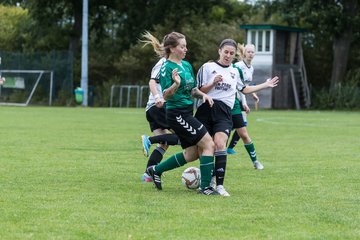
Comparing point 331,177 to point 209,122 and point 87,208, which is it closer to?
point 209,122

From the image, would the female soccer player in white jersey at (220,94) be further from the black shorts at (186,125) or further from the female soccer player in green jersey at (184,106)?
the black shorts at (186,125)

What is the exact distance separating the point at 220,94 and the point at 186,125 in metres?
0.72

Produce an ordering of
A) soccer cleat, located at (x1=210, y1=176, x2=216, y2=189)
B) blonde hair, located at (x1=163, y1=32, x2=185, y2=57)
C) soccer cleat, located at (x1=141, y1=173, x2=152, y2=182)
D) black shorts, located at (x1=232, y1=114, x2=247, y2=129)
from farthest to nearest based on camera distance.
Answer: black shorts, located at (x1=232, y1=114, x2=247, y2=129), soccer cleat, located at (x1=141, y1=173, x2=152, y2=182), soccer cleat, located at (x1=210, y1=176, x2=216, y2=189), blonde hair, located at (x1=163, y1=32, x2=185, y2=57)

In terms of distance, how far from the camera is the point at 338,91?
1667 inches

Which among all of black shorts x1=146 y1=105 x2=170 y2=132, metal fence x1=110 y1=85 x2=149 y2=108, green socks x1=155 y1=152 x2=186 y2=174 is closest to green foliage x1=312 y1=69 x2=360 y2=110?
metal fence x1=110 y1=85 x2=149 y2=108

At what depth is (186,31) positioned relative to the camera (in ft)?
158

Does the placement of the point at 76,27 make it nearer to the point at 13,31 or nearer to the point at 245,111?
the point at 13,31

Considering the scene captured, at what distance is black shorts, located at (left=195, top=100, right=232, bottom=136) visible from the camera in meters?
9.52

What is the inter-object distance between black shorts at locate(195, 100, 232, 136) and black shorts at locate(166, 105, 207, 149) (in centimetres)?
30

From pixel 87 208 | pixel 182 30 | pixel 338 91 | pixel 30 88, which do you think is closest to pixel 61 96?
pixel 30 88

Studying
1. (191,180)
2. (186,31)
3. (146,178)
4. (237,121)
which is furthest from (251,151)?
(186,31)

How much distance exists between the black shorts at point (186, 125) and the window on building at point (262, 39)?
34.3m

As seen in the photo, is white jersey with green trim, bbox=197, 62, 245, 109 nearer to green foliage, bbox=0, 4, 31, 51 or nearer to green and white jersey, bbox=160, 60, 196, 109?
green and white jersey, bbox=160, 60, 196, 109

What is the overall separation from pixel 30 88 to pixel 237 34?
12.2m
